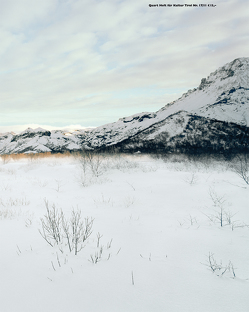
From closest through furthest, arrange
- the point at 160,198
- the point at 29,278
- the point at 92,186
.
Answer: the point at 29,278 < the point at 160,198 < the point at 92,186

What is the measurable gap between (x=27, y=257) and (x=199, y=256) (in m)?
3.63

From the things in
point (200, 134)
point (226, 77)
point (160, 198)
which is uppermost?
point (226, 77)

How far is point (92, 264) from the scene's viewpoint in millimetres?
3432

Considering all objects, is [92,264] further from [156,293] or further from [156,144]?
[156,144]

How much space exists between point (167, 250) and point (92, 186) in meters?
9.23

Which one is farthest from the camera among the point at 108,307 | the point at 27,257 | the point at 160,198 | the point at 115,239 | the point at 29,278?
the point at 160,198

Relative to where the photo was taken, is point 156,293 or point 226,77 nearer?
point 156,293

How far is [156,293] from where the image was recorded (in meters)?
2.67

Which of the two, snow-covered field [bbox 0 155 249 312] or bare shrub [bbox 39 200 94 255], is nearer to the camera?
snow-covered field [bbox 0 155 249 312]

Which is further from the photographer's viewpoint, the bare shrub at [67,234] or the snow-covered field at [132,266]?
the bare shrub at [67,234]

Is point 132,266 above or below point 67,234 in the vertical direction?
below

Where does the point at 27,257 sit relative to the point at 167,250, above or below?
above

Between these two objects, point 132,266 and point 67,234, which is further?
point 67,234

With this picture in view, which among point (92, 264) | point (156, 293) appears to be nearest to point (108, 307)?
point (156, 293)
